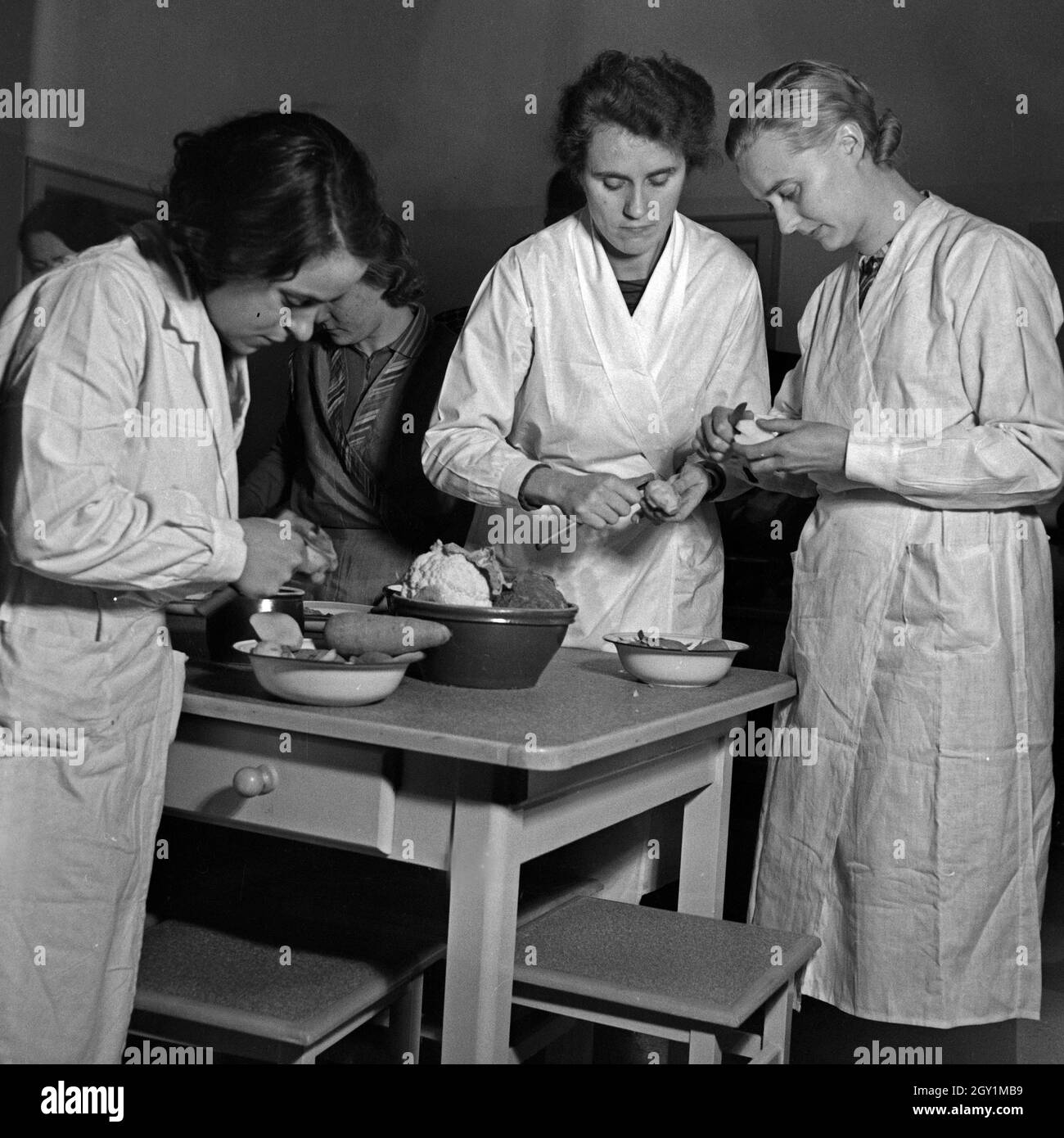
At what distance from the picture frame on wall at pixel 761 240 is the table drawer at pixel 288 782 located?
1.84 meters

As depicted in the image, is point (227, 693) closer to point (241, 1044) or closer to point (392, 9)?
point (241, 1044)

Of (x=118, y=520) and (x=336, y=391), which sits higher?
(x=336, y=391)

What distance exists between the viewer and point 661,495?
1979mm

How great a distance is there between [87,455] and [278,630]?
0.32 m

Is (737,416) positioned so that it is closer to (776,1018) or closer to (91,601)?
(776,1018)

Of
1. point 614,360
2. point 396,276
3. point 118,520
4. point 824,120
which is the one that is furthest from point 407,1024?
point 396,276

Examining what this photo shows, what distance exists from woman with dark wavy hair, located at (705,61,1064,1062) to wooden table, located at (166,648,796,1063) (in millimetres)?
405

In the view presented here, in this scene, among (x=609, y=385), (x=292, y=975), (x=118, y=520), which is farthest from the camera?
(x=609, y=385)

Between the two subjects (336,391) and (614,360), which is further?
(336,391)

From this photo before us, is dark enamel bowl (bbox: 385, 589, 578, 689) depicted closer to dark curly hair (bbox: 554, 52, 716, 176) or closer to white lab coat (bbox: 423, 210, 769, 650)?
white lab coat (bbox: 423, 210, 769, 650)

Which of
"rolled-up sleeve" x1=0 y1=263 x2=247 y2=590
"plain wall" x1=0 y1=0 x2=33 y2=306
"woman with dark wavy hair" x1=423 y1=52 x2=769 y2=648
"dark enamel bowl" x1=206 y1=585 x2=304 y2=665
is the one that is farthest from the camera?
"plain wall" x1=0 y1=0 x2=33 y2=306

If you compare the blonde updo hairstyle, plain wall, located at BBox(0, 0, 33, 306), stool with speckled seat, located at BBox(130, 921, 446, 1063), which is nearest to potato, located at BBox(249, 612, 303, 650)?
stool with speckled seat, located at BBox(130, 921, 446, 1063)

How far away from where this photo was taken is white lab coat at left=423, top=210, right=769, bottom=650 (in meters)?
2.17

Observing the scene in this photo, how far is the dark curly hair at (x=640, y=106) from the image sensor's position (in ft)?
6.77
